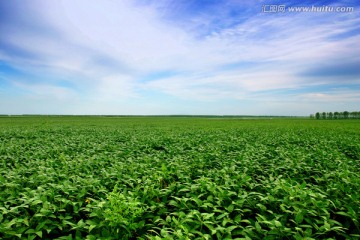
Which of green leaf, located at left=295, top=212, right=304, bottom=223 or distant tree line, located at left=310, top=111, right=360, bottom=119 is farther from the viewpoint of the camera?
distant tree line, located at left=310, top=111, right=360, bottom=119

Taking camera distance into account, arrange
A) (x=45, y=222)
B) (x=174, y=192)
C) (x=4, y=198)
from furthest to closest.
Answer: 1. (x=174, y=192)
2. (x=4, y=198)
3. (x=45, y=222)

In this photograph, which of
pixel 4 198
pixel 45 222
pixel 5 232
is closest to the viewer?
pixel 5 232

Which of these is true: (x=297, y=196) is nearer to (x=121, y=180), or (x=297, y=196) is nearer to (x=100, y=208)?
(x=100, y=208)

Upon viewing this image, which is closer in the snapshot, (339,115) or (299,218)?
(299,218)

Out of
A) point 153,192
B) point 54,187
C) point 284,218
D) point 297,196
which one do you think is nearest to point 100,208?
point 153,192

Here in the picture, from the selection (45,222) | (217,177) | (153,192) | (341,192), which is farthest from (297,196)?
(45,222)

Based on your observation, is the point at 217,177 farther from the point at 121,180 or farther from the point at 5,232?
the point at 5,232

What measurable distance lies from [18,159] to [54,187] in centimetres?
528

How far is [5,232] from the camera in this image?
302cm

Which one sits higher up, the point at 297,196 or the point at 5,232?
the point at 297,196

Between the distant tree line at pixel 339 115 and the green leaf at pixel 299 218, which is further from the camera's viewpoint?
the distant tree line at pixel 339 115

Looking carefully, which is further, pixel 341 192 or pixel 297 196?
pixel 341 192

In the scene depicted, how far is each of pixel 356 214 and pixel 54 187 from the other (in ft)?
17.4

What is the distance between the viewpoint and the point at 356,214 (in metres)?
3.55
